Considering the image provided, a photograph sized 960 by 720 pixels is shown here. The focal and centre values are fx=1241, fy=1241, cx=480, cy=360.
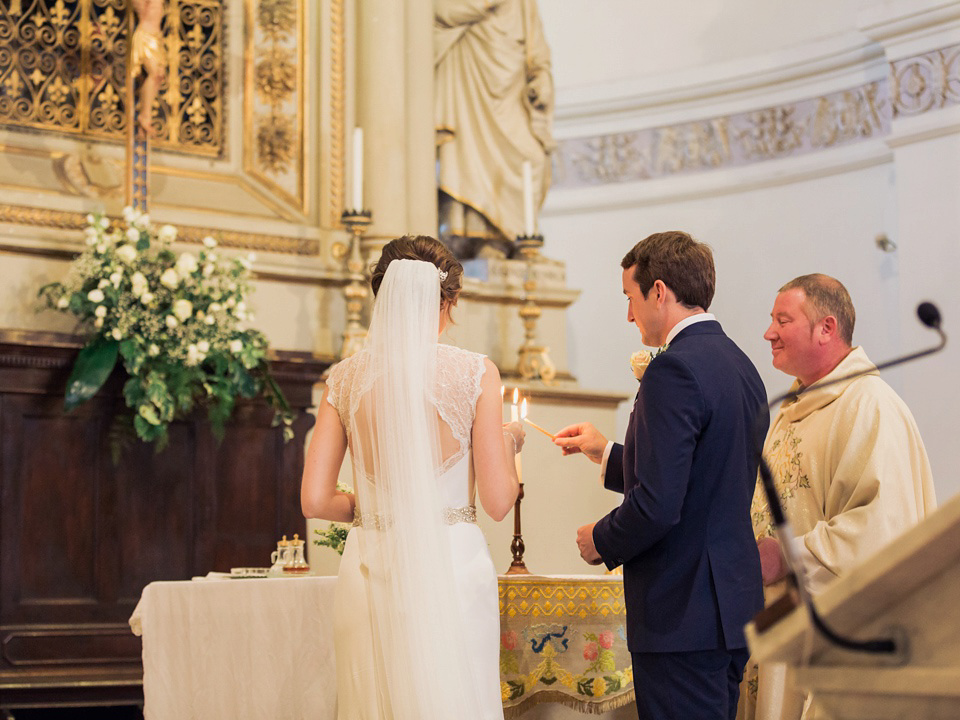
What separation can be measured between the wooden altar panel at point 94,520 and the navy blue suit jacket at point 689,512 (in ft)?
9.40

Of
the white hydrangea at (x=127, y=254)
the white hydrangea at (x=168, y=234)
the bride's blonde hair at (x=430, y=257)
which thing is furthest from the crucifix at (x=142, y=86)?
the bride's blonde hair at (x=430, y=257)

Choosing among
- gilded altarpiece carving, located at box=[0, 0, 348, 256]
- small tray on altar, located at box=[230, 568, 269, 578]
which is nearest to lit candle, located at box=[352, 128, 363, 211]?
gilded altarpiece carving, located at box=[0, 0, 348, 256]

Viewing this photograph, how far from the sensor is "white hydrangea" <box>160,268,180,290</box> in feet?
17.3

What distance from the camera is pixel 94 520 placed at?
528cm

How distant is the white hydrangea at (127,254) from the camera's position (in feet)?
17.3

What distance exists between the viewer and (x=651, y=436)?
9.54ft

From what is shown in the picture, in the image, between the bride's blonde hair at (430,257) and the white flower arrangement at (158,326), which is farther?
the white flower arrangement at (158,326)

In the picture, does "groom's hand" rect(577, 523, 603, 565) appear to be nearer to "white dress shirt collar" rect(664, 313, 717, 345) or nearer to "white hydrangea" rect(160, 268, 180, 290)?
"white dress shirt collar" rect(664, 313, 717, 345)

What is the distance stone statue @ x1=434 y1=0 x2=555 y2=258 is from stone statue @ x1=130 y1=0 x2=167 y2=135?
5.48 ft

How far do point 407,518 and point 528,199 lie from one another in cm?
367

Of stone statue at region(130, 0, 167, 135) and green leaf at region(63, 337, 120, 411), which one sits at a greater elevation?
stone statue at region(130, 0, 167, 135)

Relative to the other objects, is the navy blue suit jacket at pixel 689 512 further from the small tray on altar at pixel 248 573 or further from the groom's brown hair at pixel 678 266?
the small tray on altar at pixel 248 573

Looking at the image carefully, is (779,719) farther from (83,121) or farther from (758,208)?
(758,208)

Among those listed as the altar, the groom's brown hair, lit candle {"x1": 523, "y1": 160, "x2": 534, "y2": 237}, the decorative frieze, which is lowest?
the altar
